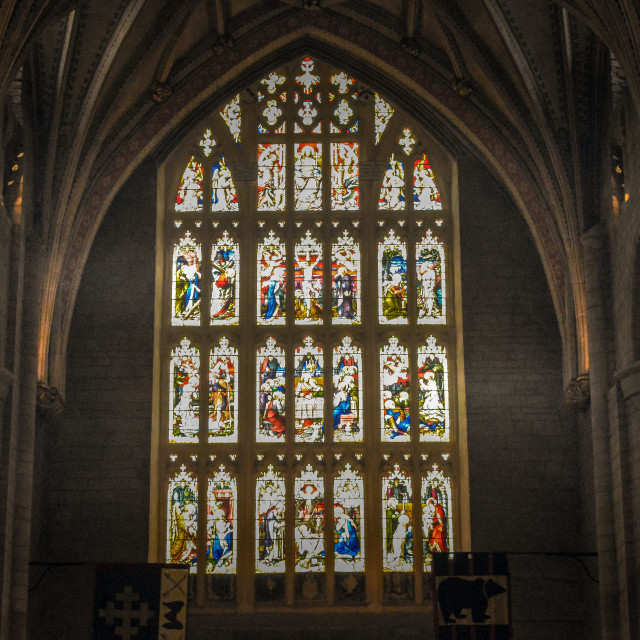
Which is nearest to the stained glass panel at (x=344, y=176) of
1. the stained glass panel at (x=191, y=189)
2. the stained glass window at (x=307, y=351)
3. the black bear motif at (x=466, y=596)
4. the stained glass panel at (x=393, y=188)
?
the stained glass window at (x=307, y=351)

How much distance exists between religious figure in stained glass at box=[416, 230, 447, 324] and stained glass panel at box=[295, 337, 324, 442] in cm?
168

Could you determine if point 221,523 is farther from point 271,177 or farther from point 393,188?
point 393,188

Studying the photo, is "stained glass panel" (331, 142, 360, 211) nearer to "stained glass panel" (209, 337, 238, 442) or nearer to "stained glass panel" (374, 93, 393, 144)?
"stained glass panel" (374, 93, 393, 144)

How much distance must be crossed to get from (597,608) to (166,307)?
7495mm

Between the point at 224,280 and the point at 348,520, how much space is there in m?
4.02

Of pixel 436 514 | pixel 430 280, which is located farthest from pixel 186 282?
pixel 436 514

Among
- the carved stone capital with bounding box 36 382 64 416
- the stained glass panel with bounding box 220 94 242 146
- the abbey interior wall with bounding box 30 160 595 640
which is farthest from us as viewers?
the stained glass panel with bounding box 220 94 242 146

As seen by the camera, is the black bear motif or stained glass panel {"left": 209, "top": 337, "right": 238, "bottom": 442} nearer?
the black bear motif

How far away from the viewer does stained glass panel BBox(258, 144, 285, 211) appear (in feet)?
72.7

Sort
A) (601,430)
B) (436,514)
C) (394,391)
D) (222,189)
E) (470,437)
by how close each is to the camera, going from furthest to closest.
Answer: (222,189), (394,391), (436,514), (470,437), (601,430)

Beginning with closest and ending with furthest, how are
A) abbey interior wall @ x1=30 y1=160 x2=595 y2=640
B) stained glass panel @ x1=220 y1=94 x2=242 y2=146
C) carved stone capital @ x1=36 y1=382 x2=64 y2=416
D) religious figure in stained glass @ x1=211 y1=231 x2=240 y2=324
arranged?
carved stone capital @ x1=36 y1=382 x2=64 y2=416 → abbey interior wall @ x1=30 y1=160 x2=595 y2=640 → religious figure in stained glass @ x1=211 y1=231 x2=240 y2=324 → stained glass panel @ x1=220 y1=94 x2=242 y2=146

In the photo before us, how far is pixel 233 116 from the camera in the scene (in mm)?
22562

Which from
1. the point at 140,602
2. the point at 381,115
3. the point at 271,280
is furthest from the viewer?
the point at 381,115

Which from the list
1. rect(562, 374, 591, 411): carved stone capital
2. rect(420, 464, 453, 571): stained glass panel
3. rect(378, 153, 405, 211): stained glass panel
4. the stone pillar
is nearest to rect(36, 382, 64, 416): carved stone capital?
rect(420, 464, 453, 571): stained glass panel
